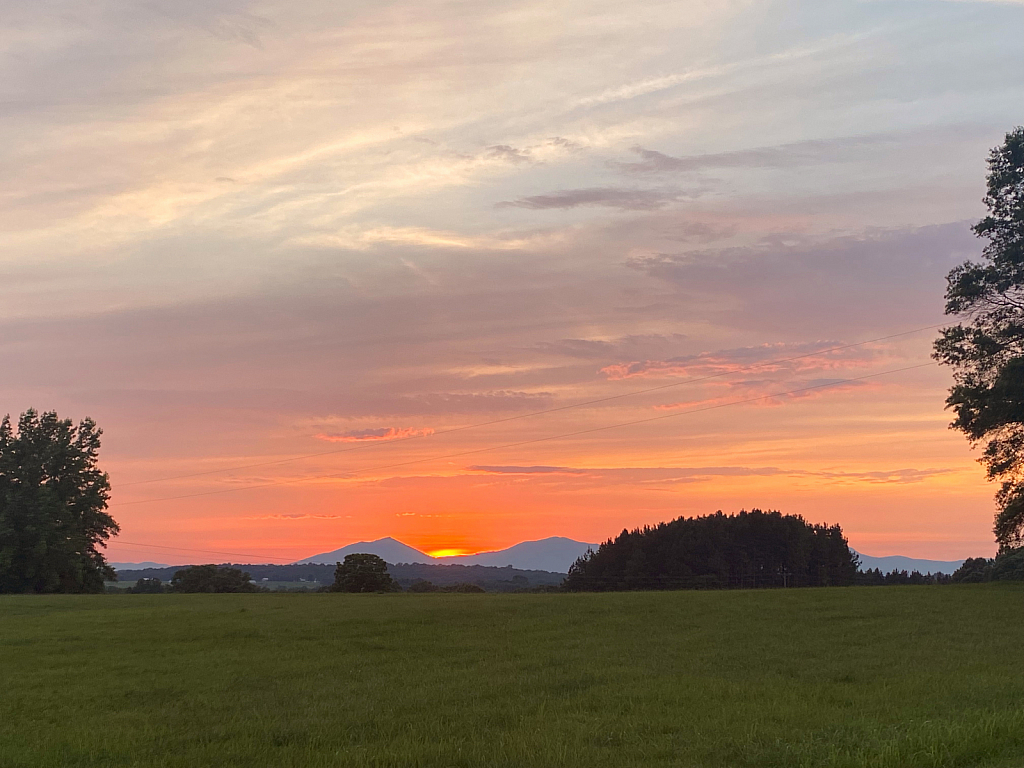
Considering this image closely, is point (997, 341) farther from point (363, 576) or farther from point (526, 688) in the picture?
point (363, 576)

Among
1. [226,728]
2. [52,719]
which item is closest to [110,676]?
[52,719]

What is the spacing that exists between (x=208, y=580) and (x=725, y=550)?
87299mm

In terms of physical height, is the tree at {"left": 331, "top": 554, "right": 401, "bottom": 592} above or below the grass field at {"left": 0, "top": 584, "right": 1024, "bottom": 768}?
below

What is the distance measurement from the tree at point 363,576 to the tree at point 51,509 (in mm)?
25995

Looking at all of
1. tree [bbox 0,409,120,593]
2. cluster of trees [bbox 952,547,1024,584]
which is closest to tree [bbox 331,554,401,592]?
tree [bbox 0,409,120,593]

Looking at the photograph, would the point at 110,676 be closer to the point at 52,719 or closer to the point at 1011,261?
the point at 52,719

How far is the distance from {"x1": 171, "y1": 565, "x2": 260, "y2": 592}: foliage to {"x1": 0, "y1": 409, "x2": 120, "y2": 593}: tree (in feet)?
25.7

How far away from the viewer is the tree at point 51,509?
264ft

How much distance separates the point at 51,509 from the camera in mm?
82062

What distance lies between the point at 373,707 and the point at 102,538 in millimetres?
82759

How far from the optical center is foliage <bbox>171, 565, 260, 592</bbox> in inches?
3627

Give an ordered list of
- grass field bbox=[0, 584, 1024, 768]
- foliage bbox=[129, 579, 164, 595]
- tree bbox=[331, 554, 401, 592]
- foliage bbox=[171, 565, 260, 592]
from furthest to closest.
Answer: foliage bbox=[129, 579, 164, 595]
foliage bbox=[171, 565, 260, 592]
tree bbox=[331, 554, 401, 592]
grass field bbox=[0, 584, 1024, 768]

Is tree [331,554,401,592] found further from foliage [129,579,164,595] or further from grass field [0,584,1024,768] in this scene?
grass field [0,584,1024,768]

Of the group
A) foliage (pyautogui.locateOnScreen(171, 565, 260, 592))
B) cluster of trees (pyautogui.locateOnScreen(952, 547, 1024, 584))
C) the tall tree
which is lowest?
foliage (pyautogui.locateOnScreen(171, 565, 260, 592))
